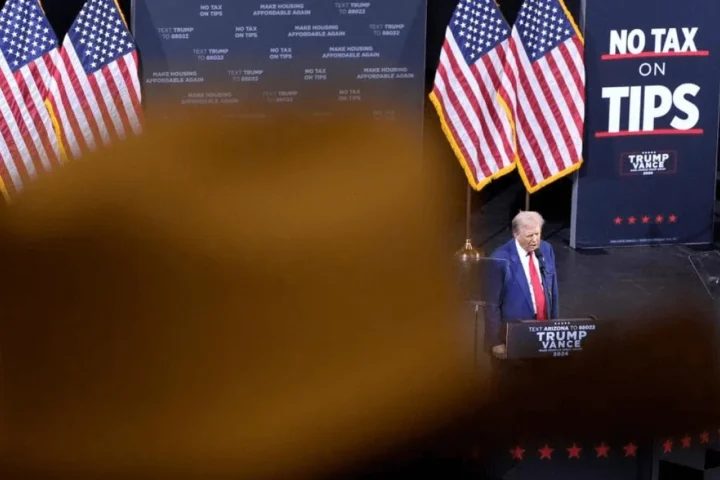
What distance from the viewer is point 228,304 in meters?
9.66

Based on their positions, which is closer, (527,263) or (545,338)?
(545,338)

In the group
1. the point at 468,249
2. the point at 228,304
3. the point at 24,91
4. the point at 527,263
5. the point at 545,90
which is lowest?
the point at 468,249

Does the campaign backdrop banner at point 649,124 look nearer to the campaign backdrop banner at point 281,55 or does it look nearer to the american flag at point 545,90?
the american flag at point 545,90

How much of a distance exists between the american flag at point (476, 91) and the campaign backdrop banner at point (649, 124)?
75cm

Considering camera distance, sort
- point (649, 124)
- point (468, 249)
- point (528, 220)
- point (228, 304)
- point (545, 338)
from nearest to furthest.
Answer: point (545, 338) → point (528, 220) → point (228, 304) → point (468, 249) → point (649, 124)

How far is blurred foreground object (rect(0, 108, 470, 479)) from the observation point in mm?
7066

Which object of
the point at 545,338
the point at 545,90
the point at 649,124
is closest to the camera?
the point at 545,338

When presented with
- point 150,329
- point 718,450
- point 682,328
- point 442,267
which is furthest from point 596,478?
point 442,267

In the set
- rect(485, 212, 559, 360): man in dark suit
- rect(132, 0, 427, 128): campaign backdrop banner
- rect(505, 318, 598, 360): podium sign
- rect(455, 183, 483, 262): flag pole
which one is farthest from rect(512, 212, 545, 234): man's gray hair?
rect(132, 0, 427, 128): campaign backdrop banner

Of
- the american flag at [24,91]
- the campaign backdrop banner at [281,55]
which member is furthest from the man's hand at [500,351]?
the american flag at [24,91]

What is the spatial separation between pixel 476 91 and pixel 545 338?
4.82 m

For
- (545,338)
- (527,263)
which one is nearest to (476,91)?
(527,263)

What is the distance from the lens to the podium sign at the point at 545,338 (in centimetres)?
757

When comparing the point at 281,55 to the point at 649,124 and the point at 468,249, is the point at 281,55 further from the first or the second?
the point at 649,124
